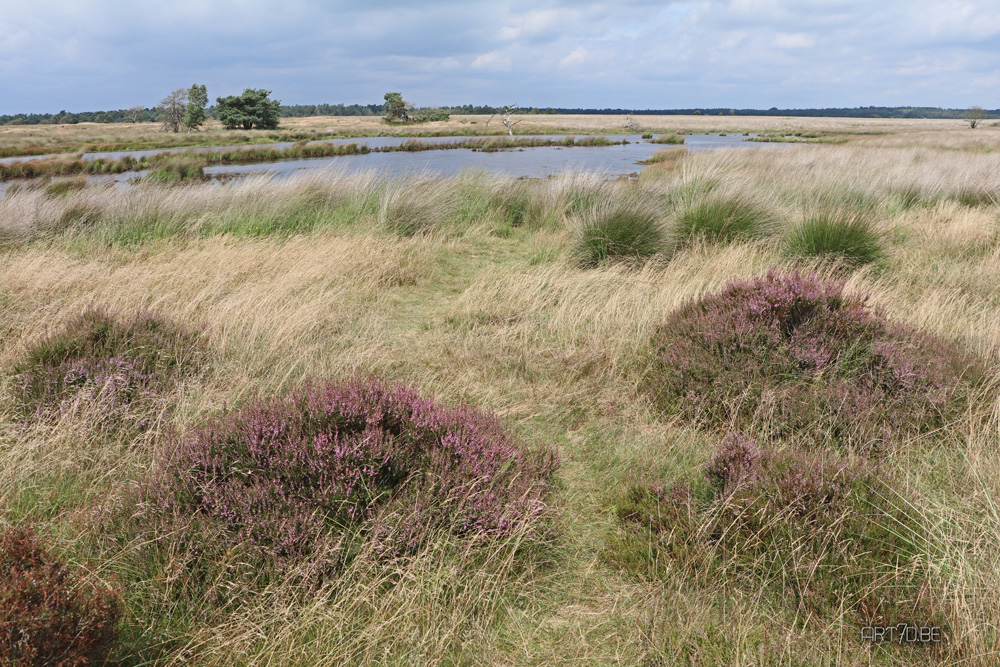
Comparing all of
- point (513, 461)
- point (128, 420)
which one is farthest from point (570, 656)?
point (128, 420)

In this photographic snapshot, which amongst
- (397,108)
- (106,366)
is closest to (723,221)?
(106,366)

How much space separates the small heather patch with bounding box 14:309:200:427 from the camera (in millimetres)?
3117

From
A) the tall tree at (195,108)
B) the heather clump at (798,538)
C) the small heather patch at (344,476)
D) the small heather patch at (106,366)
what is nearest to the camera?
the heather clump at (798,538)

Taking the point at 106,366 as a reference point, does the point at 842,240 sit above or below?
above

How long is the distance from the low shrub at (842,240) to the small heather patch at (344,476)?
5.34 meters

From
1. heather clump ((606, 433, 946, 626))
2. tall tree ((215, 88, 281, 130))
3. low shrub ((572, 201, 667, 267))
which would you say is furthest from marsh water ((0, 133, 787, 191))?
tall tree ((215, 88, 281, 130))

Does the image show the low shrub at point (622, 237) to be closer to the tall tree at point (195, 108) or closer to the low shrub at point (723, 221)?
the low shrub at point (723, 221)

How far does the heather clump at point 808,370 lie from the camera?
10.5ft

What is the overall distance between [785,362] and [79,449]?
12.6 feet

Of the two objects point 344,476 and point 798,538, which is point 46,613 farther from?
point 798,538

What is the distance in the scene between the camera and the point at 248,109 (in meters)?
66.9

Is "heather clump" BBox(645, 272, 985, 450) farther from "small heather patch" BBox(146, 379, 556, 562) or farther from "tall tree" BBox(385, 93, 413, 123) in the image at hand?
"tall tree" BBox(385, 93, 413, 123)

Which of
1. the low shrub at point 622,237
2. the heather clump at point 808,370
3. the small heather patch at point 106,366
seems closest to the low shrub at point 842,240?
Result: the low shrub at point 622,237

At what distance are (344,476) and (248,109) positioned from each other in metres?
75.3
